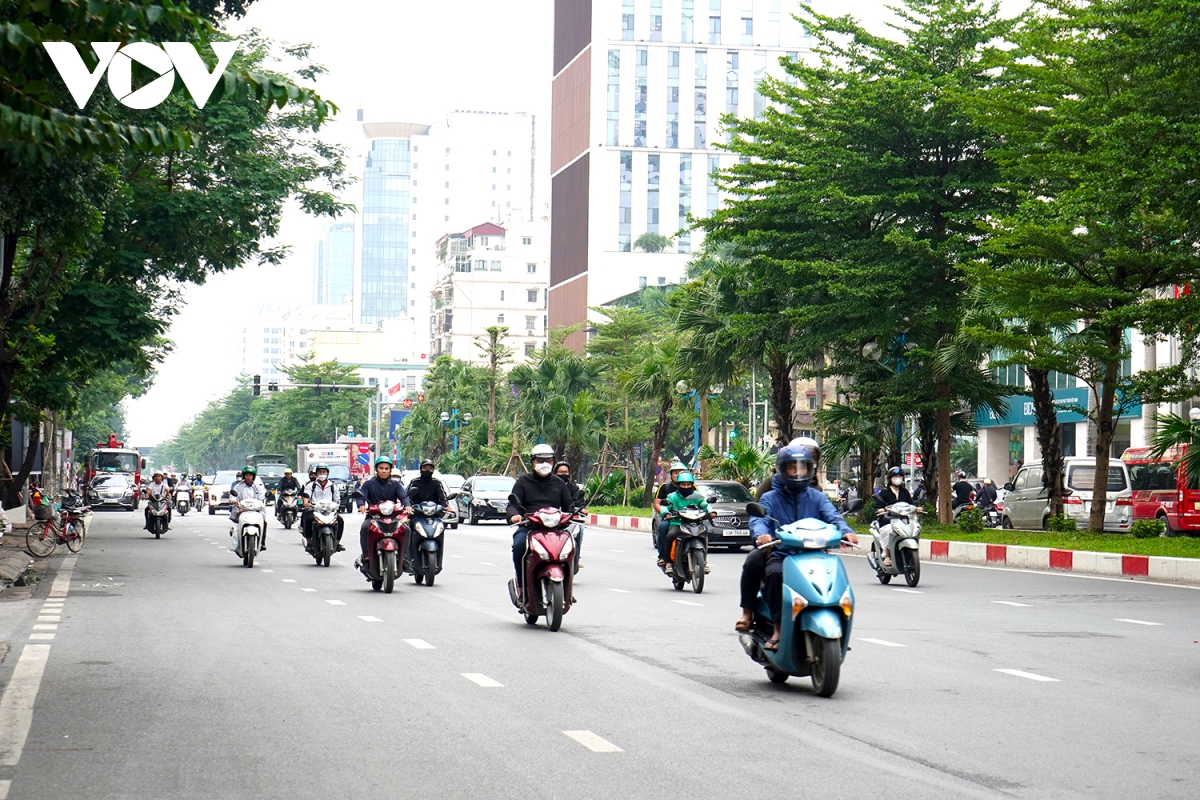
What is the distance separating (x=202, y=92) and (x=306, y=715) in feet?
12.0

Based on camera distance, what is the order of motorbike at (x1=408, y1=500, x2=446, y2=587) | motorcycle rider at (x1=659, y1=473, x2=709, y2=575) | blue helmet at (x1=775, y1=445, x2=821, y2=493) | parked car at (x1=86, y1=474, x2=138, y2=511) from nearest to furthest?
blue helmet at (x1=775, y1=445, x2=821, y2=493) → motorbike at (x1=408, y1=500, x2=446, y2=587) → motorcycle rider at (x1=659, y1=473, x2=709, y2=575) → parked car at (x1=86, y1=474, x2=138, y2=511)

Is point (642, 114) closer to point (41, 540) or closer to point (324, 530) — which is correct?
point (41, 540)

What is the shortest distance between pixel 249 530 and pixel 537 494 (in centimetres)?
1103

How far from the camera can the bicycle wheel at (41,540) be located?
82.1ft

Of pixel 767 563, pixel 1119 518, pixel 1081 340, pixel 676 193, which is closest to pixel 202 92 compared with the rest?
pixel 767 563

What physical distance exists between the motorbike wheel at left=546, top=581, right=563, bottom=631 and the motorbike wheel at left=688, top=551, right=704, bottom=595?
5409 millimetres

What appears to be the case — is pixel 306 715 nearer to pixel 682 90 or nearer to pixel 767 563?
pixel 767 563

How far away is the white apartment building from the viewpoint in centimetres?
16262

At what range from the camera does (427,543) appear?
19031mm

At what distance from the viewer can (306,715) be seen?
850cm

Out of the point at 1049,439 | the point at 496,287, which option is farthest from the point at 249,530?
the point at 496,287

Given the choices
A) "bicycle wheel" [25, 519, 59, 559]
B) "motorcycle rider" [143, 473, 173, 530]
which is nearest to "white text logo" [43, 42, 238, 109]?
"bicycle wheel" [25, 519, 59, 559]

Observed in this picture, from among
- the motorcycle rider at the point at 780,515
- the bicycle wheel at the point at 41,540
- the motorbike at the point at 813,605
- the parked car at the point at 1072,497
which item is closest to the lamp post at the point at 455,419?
the parked car at the point at 1072,497

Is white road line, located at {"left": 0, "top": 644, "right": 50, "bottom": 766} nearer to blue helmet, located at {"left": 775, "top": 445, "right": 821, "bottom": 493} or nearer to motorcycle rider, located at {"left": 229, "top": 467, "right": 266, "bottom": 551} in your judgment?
blue helmet, located at {"left": 775, "top": 445, "right": 821, "bottom": 493}
